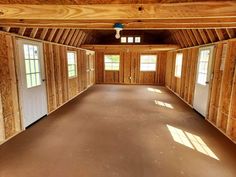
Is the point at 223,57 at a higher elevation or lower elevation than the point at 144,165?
higher

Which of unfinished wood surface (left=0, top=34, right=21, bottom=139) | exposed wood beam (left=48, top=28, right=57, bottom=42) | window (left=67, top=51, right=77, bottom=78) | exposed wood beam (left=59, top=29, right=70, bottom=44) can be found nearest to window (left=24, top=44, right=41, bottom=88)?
unfinished wood surface (left=0, top=34, right=21, bottom=139)

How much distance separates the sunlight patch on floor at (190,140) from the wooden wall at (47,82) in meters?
3.32

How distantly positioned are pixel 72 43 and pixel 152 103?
12.6 feet

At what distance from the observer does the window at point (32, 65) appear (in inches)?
145

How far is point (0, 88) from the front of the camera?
9.60 ft

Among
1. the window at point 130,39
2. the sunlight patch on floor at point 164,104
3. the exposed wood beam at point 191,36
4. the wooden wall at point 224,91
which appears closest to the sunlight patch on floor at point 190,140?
the wooden wall at point 224,91

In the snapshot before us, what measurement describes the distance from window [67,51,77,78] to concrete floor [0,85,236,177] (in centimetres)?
221

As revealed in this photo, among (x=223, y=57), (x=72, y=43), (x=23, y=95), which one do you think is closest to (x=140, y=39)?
(x=72, y=43)

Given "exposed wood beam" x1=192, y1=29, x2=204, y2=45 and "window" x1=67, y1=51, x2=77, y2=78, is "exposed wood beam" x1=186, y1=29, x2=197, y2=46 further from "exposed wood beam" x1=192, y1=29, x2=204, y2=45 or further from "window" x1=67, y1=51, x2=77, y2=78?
"window" x1=67, y1=51, x2=77, y2=78

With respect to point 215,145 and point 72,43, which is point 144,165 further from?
point 72,43

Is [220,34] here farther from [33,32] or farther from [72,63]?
[72,63]

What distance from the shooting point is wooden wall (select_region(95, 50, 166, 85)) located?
993 cm

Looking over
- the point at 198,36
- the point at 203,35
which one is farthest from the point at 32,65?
the point at 198,36

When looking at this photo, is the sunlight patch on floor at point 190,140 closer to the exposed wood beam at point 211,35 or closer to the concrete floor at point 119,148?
the concrete floor at point 119,148
